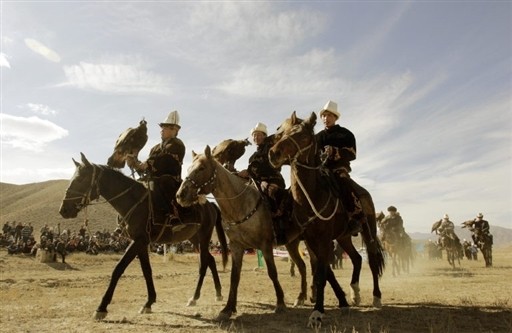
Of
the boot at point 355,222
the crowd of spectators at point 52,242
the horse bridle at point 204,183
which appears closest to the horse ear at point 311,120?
the horse bridle at point 204,183

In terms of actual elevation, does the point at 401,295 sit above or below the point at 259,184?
below

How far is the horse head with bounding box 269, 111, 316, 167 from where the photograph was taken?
7469 mm

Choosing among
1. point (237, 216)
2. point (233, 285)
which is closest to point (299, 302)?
point (233, 285)

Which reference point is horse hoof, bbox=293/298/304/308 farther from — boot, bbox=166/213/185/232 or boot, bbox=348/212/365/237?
boot, bbox=166/213/185/232

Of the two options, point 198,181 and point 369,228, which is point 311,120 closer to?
point 198,181

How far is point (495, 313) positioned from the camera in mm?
8281

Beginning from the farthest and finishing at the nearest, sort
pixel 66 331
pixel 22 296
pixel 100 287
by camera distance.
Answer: pixel 100 287 → pixel 22 296 → pixel 66 331

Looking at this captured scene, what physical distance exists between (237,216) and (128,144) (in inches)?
135

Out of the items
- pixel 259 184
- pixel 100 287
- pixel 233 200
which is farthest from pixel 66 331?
pixel 100 287

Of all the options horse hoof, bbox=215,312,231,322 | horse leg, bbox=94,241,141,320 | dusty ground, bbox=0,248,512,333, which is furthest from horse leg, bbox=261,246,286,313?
horse leg, bbox=94,241,141,320

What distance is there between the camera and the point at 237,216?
8477 mm

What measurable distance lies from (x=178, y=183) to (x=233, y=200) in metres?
2.01

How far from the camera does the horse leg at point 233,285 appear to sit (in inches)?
314

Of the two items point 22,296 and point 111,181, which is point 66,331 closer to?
point 111,181
